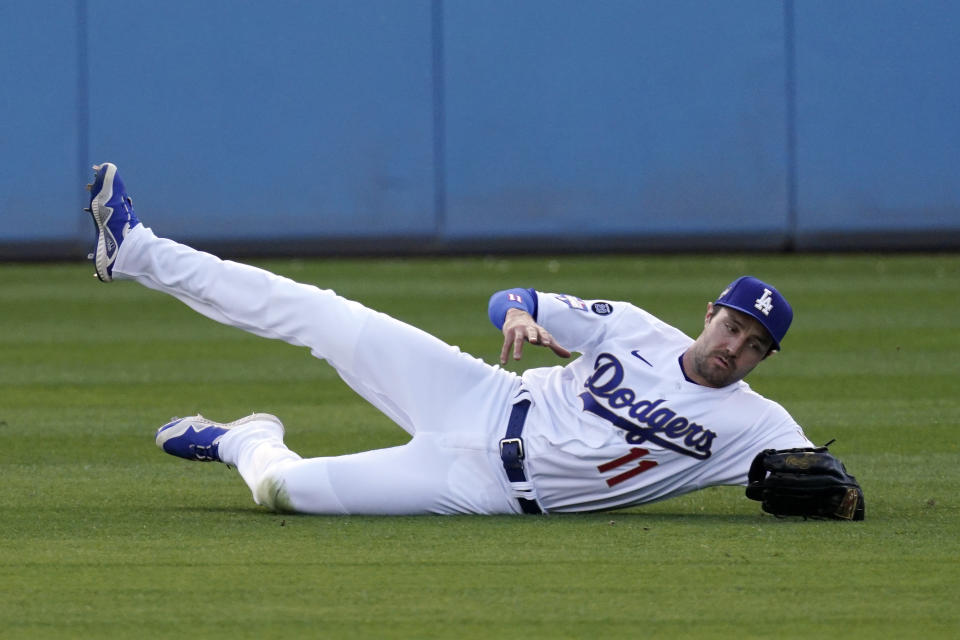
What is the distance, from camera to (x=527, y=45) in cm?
1667

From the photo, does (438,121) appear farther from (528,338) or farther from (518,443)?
(528,338)

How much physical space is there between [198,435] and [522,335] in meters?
1.52

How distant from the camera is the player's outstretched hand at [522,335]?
4.46 meters

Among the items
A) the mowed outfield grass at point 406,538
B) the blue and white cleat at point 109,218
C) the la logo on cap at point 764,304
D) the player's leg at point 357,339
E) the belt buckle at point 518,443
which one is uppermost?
the blue and white cleat at point 109,218

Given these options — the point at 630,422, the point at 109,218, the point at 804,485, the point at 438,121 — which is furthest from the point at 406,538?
the point at 438,121

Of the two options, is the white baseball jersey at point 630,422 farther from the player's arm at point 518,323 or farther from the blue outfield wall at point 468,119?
the blue outfield wall at point 468,119

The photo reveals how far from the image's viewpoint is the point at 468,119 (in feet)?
55.1

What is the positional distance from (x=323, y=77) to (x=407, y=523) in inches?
491

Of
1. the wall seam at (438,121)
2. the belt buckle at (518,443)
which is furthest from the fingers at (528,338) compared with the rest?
the wall seam at (438,121)

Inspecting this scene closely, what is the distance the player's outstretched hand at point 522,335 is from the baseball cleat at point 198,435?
114 centimetres

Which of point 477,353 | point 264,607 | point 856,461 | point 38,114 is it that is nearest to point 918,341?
point 477,353

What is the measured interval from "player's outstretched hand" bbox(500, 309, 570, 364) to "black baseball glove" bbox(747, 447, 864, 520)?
0.77 m

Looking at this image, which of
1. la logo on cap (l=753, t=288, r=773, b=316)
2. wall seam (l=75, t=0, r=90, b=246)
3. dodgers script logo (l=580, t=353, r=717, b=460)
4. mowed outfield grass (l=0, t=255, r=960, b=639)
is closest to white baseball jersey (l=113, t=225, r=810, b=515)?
dodgers script logo (l=580, t=353, r=717, b=460)

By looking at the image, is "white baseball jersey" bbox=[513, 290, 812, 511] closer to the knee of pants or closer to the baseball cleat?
the knee of pants
